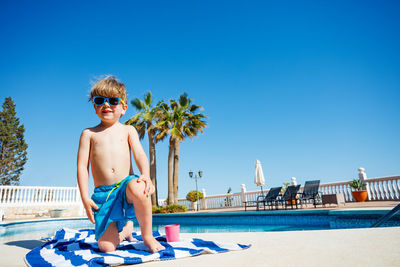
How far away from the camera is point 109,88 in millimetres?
2420

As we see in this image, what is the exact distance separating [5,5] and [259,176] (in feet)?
75.7

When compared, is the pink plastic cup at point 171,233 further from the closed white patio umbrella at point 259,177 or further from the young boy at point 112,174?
the closed white patio umbrella at point 259,177

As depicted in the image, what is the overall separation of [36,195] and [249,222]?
Result: 1509cm

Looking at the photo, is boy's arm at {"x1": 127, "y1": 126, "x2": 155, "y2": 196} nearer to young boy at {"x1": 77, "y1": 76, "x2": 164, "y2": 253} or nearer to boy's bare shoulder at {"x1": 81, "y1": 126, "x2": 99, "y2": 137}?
young boy at {"x1": 77, "y1": 76, "x2": 164, "y2": 253}

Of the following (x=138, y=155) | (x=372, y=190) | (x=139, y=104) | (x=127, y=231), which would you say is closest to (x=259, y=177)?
(x=372, y=190)

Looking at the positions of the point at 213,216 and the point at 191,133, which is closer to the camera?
the point at 213,216

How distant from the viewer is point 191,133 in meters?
16.4

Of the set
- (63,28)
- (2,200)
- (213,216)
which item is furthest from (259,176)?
(63,28)

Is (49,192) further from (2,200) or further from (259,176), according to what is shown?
(259,176)

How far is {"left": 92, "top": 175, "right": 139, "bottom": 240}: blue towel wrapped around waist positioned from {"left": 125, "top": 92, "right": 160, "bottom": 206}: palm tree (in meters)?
13.1

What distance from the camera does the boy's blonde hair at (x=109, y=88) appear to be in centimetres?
241

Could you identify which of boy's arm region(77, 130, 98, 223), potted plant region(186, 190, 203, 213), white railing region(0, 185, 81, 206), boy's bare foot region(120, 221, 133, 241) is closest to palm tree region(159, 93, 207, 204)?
potted plant region(186, 190, 203, 213)

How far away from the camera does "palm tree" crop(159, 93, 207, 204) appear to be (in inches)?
600

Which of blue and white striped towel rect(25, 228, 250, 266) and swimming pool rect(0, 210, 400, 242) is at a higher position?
blue and white striped towel rect(25, 228, 250, 266)
